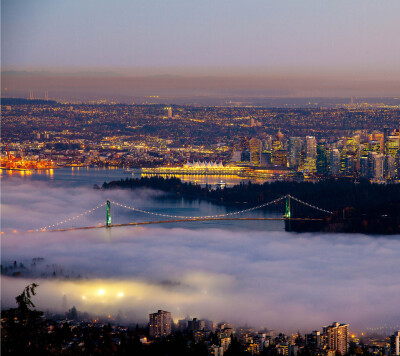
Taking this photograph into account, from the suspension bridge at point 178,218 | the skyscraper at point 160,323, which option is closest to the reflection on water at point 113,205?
the suspension bridge at point 178,218

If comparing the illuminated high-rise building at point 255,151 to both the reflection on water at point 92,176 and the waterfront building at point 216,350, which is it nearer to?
the reflection on water at point 92,176

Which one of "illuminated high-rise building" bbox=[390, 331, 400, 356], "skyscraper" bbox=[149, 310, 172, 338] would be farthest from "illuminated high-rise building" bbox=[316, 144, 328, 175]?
"illuminated high-rise building" bbox=[390, 331, 400, 356]

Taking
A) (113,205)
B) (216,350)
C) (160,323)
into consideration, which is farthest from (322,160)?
(216,350)

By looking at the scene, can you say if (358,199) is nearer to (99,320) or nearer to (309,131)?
(99,320)

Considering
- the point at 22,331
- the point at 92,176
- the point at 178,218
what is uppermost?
the point at 92,176

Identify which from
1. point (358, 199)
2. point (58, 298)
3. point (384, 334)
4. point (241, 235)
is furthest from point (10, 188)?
point (384, 334)

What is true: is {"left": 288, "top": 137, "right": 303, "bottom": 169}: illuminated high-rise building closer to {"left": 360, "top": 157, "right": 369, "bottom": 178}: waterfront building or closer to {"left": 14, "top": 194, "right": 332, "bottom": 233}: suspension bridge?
{"left": 360, "top": 157, "right": 369, "bottom": 178}: waterfront building

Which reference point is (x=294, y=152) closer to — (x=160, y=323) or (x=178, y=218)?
(x=178, y=218)
